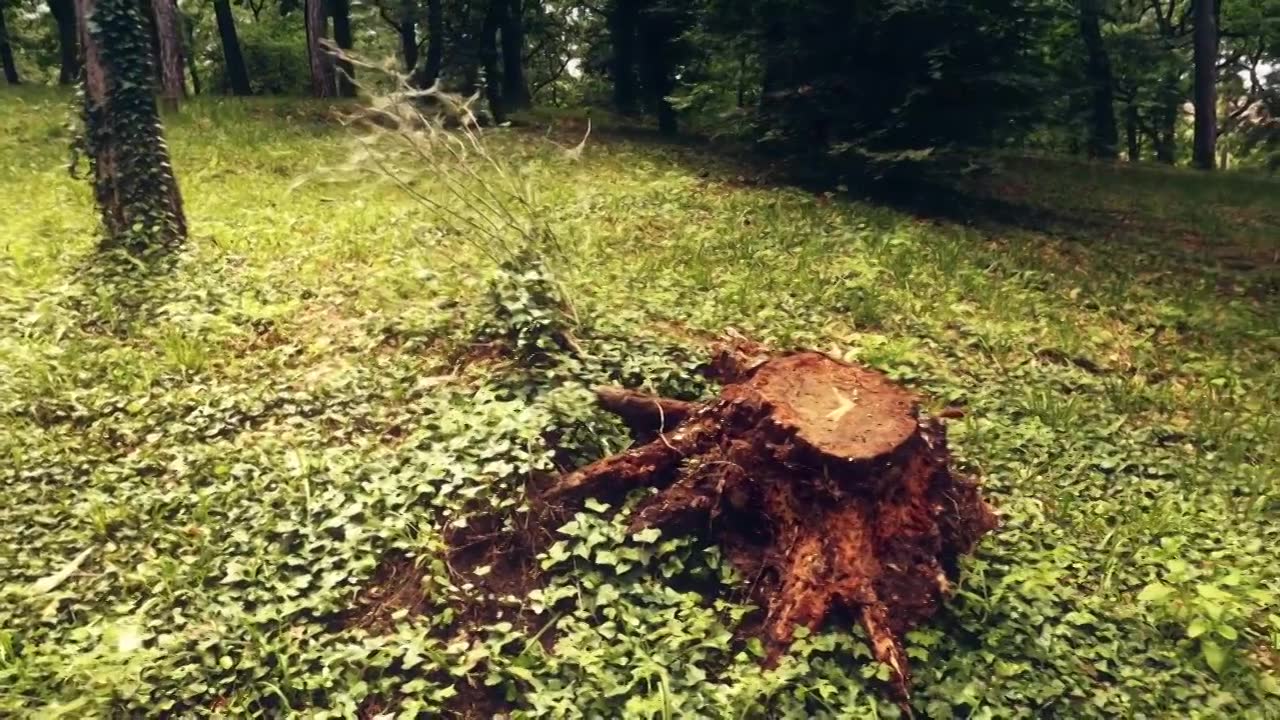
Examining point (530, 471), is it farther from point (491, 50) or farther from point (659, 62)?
point (491, 50)

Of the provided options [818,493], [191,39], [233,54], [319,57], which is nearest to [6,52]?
[191,39]

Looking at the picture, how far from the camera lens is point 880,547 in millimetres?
4008

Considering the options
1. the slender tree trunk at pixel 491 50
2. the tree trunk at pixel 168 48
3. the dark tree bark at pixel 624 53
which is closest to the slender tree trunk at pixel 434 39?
the slender tree trunk at pixel 491 50

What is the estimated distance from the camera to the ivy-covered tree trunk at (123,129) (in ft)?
23.6

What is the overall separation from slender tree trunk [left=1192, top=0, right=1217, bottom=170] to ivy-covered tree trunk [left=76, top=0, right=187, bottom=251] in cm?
1919

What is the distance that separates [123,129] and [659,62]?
11153mm

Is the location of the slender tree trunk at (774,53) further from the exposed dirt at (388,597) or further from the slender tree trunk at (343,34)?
the slender tree trunk at (343,34)

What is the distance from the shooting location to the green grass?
12.2 feet

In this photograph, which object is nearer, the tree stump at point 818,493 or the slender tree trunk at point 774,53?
the tree stump at point 818,493

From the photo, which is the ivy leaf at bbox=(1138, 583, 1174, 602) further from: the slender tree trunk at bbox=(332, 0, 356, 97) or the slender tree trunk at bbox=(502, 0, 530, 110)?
the slender tree trunk at bbox=(332, 0, 356, 97)

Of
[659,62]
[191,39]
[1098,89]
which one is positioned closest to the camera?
[659,62]

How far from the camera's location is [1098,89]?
63.7 feet

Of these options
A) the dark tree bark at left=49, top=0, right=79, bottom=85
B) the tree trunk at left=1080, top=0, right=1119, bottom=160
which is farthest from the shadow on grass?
the tree trunk at left=1080, top=0, right=1119, bottom=160

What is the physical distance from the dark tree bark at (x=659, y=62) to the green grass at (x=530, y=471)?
321 inches
